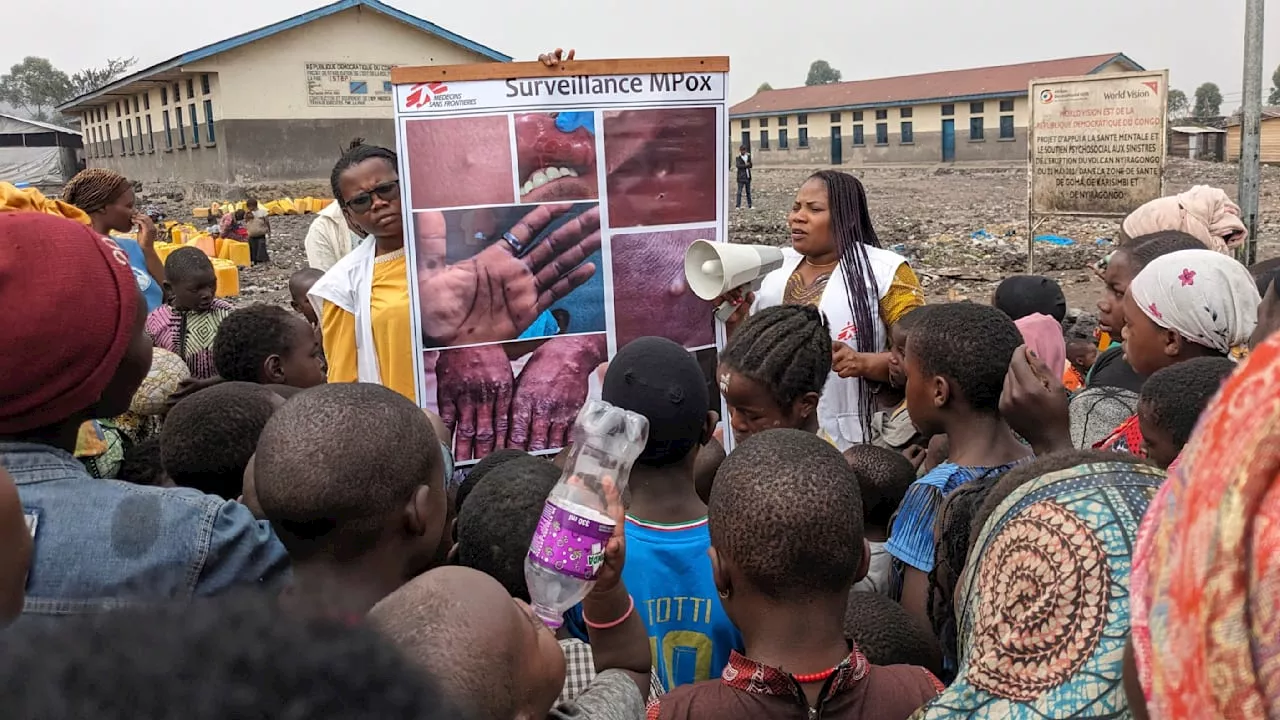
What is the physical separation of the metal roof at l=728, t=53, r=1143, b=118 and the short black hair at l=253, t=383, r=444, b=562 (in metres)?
40.8

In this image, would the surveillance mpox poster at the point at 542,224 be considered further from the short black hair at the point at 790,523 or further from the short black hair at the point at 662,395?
the short black hair at the point at 790,523

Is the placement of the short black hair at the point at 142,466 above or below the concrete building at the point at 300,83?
below

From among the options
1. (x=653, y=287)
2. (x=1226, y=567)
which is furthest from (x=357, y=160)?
(x=1226, y=567)

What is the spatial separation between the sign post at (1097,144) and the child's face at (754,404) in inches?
286

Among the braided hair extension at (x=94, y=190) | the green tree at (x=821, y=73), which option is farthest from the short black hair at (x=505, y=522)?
the green tree at (x=821, y=73)

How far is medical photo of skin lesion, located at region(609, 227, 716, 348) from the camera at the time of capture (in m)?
3.58

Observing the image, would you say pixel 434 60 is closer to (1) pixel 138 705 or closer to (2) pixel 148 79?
(2) pixel 148 79

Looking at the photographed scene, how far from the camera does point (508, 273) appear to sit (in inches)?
137

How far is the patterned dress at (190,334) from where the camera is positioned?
4.56 metres

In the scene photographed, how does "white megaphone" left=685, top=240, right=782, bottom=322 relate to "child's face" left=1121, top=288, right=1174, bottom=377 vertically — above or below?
above

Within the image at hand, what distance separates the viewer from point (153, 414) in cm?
379

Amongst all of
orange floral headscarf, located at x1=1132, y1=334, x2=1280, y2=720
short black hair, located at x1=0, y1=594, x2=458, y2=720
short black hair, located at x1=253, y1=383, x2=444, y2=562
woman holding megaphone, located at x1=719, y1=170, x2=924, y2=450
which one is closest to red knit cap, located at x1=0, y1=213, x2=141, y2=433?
short black hair, located at x1=253, y1=383, x2=444, y2=562

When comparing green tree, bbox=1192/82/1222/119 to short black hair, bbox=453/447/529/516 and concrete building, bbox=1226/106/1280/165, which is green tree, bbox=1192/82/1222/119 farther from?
short black hair, bbox=453/447/529/516

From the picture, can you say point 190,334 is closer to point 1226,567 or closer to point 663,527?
point 663,527
